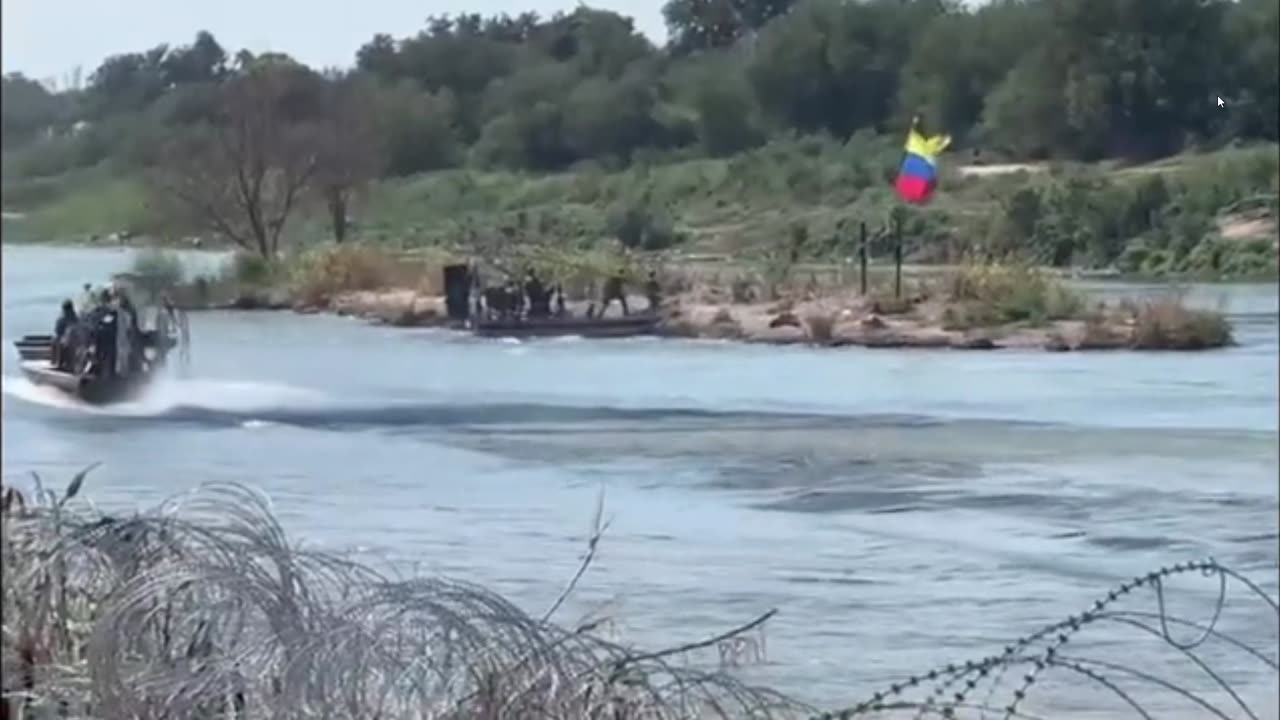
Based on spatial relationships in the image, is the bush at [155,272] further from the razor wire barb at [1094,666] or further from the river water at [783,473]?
the razor wire barb at [1094,666]

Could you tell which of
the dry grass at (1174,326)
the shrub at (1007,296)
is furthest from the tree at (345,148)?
the dry grass at (1174,326)

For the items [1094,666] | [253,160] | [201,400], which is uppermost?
[253,160]

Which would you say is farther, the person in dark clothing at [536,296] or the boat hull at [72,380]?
the boat hull at [72,380]

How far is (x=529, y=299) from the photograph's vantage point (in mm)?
5406

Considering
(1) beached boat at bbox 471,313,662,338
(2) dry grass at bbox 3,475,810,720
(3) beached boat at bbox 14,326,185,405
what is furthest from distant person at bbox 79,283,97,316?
(1) beached boat at bbox 471,313,662,338

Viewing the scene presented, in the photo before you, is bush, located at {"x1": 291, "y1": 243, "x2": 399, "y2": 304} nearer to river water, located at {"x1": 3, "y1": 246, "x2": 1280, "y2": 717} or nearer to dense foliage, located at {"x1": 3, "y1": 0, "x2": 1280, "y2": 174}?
river water, located at {"x1": 3, "y1": 246, "x2": 1280, "y2": 717}

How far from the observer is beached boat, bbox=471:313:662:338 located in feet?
17.5

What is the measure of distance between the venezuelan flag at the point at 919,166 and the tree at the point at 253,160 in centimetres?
125

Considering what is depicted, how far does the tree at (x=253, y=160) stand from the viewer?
562 centimetres

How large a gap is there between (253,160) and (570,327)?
74 centimetres

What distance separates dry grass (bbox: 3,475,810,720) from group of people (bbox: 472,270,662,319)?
0.53m

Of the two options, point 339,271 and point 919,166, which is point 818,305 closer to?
point 919,166

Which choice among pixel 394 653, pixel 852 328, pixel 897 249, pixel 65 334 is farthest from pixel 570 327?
pixel 65 334

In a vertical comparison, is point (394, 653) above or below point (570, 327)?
below
